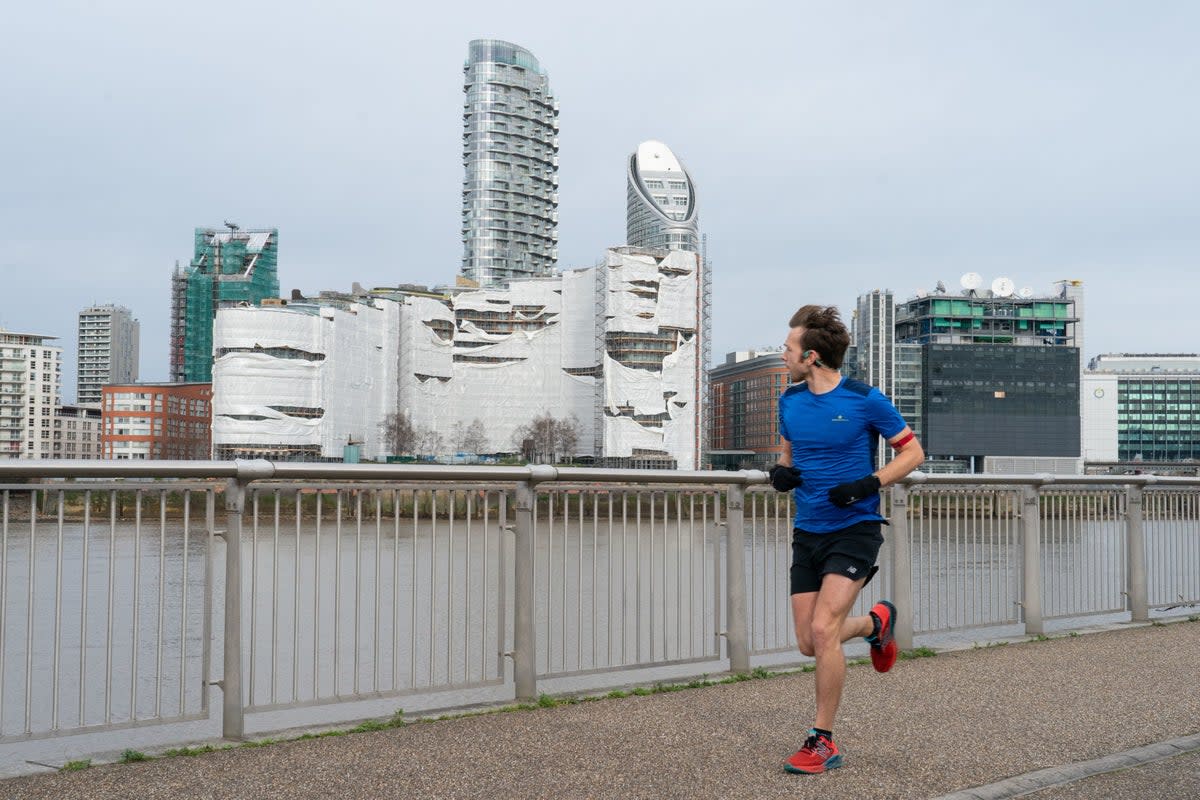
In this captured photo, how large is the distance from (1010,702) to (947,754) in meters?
1.36

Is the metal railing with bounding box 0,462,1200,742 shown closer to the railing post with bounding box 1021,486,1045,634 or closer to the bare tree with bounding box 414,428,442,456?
the railing post with bounding box 1021,486,1045,634

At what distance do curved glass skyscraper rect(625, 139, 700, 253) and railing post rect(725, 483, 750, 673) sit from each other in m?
167

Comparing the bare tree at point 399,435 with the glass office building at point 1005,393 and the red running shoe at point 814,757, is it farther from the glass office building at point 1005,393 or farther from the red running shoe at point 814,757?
the red running shoe at point 814,757

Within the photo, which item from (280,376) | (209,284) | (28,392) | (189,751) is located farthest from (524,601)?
(209,284)

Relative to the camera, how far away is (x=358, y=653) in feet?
Answer: 17.7

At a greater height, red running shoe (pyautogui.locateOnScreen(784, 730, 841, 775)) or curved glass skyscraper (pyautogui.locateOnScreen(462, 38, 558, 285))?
curved glass skyscraper (pyautogui.locateOnScreen(462, 38, 558, 285))

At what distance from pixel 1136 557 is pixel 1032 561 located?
166 centimetres

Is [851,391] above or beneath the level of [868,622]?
above

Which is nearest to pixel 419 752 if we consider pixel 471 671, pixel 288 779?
pixel 288 779

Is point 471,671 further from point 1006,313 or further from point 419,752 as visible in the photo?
point 1006,313

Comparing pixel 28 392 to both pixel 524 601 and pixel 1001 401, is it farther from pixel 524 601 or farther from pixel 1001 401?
pixel 524 601

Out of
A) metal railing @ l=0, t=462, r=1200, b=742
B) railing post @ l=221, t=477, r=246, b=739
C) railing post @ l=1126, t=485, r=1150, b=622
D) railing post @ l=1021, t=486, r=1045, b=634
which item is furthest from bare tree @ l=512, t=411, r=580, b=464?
railing post @ l=221, t=477, r=246, b=739

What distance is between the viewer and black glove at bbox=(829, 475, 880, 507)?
4.35 metres

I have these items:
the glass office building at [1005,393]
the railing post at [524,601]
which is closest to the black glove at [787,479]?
Answer: the railing post at [524,601]
